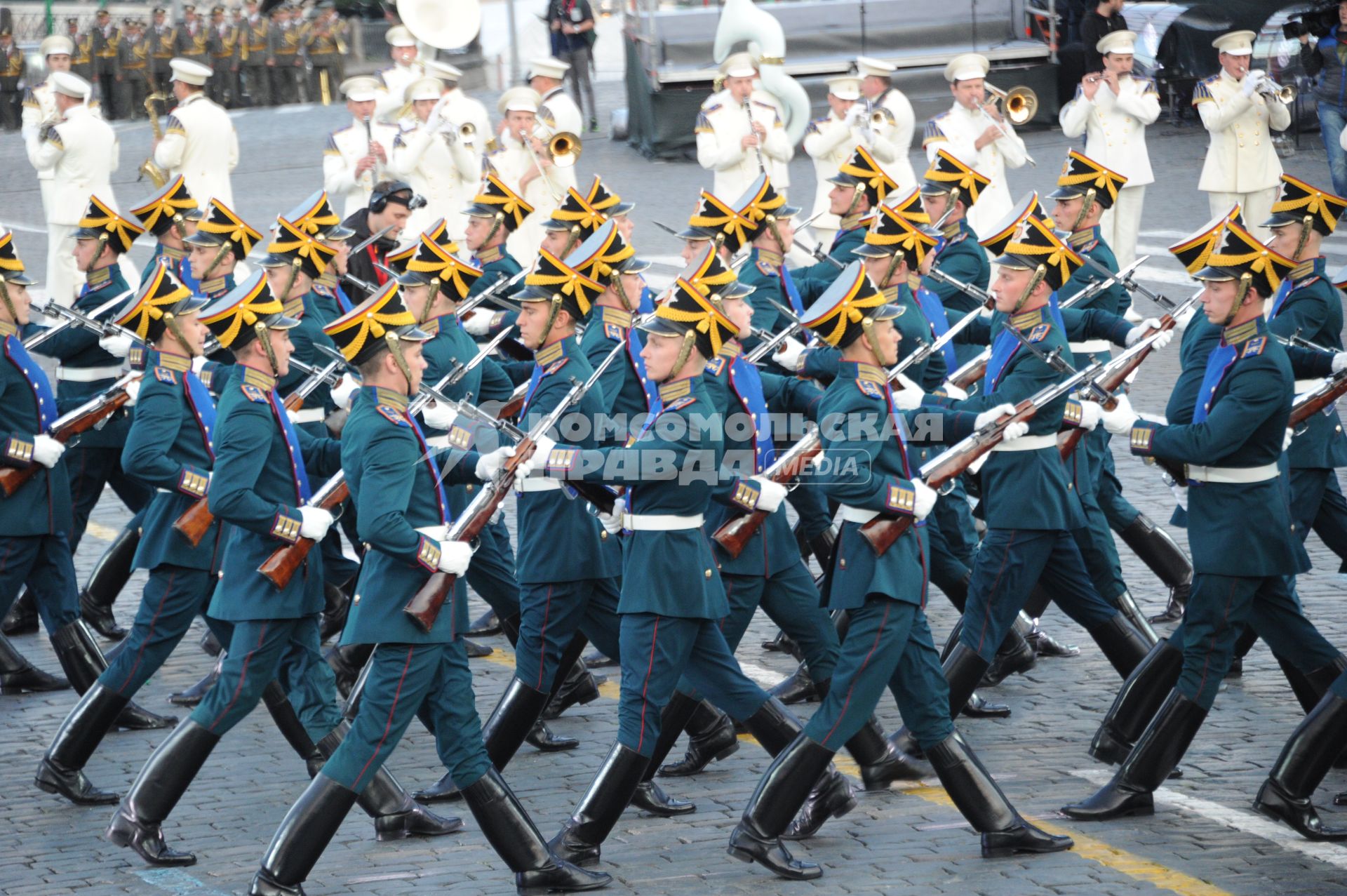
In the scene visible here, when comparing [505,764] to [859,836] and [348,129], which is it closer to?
[859,836]

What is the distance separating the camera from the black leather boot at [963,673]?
732 centimetres

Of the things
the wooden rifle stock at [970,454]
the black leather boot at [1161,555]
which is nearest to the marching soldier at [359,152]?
the black leather boot at [1161,555]

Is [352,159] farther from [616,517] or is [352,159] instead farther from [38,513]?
[616,517]

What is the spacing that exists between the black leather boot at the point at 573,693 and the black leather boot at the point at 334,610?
1.39 m

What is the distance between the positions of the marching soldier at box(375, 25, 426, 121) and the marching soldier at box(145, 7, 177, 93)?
1616 cm

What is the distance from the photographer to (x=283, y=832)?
19.9 feet

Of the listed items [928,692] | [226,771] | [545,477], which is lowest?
[226,771]

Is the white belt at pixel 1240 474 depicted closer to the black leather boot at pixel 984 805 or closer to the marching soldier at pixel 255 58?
the black leather boot at pixel 984 805

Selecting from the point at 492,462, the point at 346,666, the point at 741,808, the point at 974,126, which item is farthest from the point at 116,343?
the point at 974,126

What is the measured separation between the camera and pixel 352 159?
51.0 ft

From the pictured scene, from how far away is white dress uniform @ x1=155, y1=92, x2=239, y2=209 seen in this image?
1616 centimetres

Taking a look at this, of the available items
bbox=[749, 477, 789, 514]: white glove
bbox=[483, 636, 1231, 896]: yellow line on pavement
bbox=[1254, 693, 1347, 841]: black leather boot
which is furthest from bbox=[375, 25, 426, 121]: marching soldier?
bbox=[1254, 693, 1347, 841]: black leather boot

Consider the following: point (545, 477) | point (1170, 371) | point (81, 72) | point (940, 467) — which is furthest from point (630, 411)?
point (81, 72)

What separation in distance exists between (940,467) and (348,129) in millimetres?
9984
